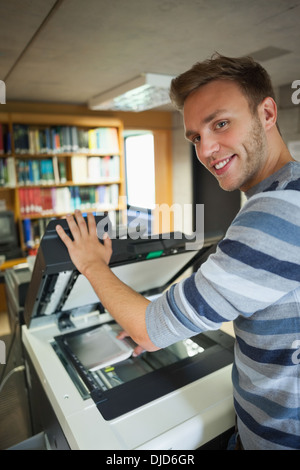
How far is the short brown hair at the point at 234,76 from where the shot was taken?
2.79 feet

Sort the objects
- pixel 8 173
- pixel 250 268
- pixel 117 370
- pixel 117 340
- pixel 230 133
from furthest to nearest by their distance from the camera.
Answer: pixel 8 173 → pixel 117 340 → pixel 117 370 → pixel 230 133 → pixel 250 268

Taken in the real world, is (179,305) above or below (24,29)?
below

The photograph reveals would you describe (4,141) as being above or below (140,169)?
above

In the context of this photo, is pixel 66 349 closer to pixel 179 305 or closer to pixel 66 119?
pixel 179 305

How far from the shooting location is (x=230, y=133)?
2.76 feet

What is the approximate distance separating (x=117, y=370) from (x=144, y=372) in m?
0.10

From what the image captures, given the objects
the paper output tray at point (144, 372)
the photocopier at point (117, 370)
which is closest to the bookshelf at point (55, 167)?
the photocopier at point (117, 370)

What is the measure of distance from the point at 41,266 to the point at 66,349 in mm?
420

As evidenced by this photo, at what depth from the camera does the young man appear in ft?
2.06

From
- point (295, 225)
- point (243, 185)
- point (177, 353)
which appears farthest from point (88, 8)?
point (177, 353)

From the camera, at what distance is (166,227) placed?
5340 mm

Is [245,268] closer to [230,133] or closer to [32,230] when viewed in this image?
[230,133]

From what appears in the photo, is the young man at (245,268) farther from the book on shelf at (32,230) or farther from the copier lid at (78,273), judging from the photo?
the book on shelf at (32,230)

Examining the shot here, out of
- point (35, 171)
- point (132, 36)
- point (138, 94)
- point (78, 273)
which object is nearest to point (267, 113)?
point (78, 273)
